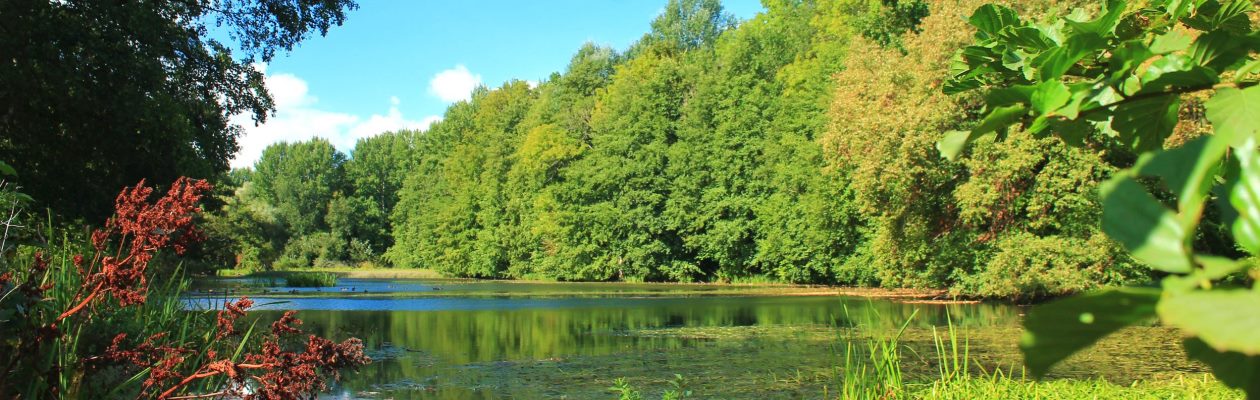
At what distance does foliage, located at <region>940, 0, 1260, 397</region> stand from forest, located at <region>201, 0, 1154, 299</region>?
49.3 feet

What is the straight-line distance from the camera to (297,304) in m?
20.1

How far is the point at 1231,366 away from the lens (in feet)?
1.78

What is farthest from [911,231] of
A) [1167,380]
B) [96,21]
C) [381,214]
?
[381,214]

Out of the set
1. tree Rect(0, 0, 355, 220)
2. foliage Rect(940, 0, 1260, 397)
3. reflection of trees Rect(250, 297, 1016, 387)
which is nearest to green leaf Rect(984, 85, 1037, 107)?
foliage Rect(940, 0, 1260, 397)

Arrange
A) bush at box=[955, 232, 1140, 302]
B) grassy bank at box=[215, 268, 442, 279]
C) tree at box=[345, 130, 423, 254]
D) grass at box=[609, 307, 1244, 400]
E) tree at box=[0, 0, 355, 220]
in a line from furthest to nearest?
tree at box=[345, 130, 423, 254]
grassy bank at box=[215, 268, 442, 279]
bush at box=[955, 232, 1140, 302]
tree at box=[0, 0, 355, 220]
grass at box=[609, 307, 1244, 400]

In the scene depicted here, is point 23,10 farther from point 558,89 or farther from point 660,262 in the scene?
point 558,89

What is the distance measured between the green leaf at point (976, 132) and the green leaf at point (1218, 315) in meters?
0.49

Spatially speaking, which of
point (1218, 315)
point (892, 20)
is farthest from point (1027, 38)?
point (892, 20)

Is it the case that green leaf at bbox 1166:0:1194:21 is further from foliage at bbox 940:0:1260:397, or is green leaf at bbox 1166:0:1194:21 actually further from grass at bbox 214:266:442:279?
grass at bbox 214:266:442:279

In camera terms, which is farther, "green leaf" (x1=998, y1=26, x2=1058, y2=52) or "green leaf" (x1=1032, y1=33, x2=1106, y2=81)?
Answer: "green leaf" (x1=998, y1=26, x2=1058, y2=52)

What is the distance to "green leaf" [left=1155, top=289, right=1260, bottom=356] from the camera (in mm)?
428

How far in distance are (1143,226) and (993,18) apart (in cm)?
89

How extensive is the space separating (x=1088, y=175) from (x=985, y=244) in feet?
11.3

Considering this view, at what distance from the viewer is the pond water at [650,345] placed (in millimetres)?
8703
